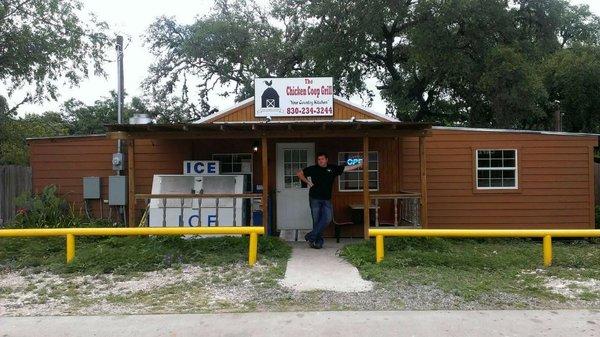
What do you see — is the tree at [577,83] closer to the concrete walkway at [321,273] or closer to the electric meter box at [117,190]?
the concrete walkway at [321,273]

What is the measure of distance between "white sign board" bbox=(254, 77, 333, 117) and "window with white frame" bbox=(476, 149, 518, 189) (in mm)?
3584

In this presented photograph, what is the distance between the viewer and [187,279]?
6590mm

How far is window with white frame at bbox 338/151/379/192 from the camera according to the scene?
10836mm

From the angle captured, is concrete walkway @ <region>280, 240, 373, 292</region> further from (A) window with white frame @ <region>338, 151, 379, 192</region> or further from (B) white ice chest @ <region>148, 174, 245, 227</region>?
(A) window with white frame @ <region>338, 151, 379, 192</region>

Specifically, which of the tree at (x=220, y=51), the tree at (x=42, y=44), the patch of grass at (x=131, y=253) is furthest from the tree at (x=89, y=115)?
the patch of grass at (x=131, y=253)

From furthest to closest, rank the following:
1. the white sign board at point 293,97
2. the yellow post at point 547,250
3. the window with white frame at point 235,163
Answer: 1. the white sign board at point 293,97
2. the window with white frame at point 235,163
3. the yellow post at point 547,250

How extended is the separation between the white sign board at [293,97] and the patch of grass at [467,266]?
3996 mm

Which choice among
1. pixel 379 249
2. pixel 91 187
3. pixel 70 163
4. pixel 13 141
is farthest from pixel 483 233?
pixel 13 141

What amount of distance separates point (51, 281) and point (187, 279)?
1.85 meters

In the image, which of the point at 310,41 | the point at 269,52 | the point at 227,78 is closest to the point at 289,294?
the point at 310,41

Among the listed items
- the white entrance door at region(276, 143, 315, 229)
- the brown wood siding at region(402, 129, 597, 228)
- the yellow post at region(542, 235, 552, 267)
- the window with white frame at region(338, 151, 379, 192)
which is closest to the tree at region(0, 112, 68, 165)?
the white entrance door at region(276, 143, 315, 229)

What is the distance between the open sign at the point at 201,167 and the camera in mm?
10430

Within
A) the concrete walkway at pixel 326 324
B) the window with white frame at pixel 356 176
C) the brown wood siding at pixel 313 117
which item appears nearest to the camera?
the concrete walkway at pixel 326 324

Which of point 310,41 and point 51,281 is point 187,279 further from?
point 310,41
